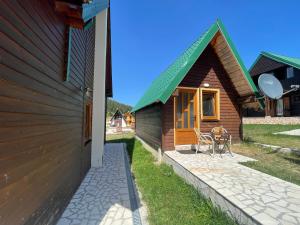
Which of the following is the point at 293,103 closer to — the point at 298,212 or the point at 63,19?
the point at 298,212

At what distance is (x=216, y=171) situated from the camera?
476cm

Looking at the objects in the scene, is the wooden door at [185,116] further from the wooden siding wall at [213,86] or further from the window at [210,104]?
the window at [210,104]

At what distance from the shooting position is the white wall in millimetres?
6027

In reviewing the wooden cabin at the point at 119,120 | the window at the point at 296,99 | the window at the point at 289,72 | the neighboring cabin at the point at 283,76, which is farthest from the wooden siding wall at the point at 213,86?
the wooden cabin at the point at 119,120

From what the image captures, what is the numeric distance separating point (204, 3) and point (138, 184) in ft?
31.0

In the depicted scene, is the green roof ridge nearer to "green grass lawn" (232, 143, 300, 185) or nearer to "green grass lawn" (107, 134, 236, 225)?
"green grass lawn" (232, 143, 300, 185)

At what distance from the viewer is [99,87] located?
6.46 m

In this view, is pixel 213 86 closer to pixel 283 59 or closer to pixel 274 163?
pixel 274 163

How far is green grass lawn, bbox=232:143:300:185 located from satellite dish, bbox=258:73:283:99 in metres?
2.02

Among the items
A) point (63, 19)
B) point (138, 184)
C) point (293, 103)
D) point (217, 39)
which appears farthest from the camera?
point (293, 103)

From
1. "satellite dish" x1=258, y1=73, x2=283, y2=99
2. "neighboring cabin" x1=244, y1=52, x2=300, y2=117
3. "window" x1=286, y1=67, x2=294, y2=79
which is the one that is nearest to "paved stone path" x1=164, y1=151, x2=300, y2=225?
"satellite dish" x1=258, y1=73, x2=283, y2=99

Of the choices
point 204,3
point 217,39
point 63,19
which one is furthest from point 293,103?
point 63,19

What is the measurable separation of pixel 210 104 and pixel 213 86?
2.59 feet

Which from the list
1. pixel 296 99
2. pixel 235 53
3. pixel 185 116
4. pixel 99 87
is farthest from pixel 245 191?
pixel 296 99
